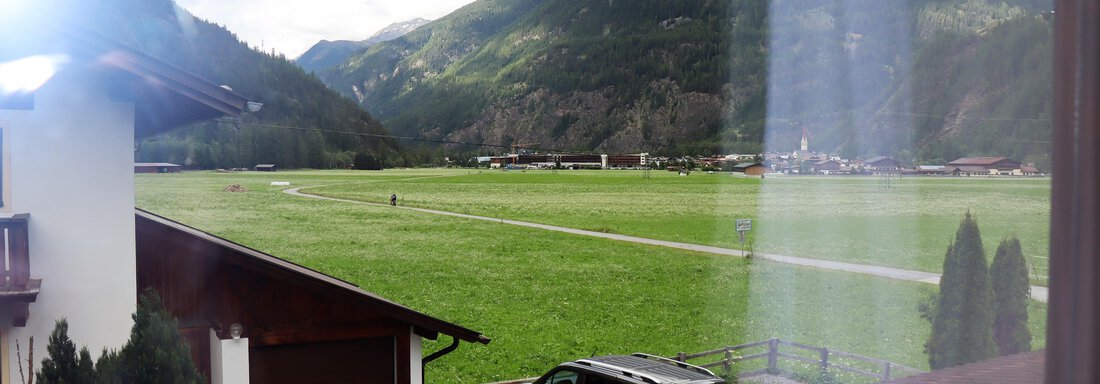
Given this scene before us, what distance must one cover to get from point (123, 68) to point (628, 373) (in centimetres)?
287

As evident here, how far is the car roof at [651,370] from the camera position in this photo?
4.17m

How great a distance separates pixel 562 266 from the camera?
18562 millimetres

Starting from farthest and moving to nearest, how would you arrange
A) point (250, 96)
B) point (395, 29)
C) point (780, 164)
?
point (395, 29) < point (250, 96) < point (780, 164)

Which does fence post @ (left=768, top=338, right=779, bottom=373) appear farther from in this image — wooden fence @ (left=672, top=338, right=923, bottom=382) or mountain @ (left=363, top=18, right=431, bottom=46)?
mountain @ (left=363, top=18, right=431, bottom=46)

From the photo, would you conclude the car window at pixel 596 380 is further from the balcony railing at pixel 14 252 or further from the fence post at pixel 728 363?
the fence post at pixel 728 363

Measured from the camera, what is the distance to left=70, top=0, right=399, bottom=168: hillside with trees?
22.5 metres

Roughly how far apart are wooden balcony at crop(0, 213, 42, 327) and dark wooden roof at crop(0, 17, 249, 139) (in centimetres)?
56

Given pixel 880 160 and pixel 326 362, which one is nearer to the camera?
pixel 326 362

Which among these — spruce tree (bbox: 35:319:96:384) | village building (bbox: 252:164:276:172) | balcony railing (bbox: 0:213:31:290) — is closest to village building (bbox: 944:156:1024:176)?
spruce tree (bbox: 35:319:96:384)

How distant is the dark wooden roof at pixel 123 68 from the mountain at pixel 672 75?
8.84 ft

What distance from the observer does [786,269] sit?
16500mm

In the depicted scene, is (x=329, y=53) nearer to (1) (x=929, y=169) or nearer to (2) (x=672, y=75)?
(2) (x=672, y=75)

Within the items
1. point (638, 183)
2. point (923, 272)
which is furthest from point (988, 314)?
point (638, 183)

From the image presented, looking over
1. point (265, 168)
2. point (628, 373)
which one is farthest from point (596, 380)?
point (265, 168)
